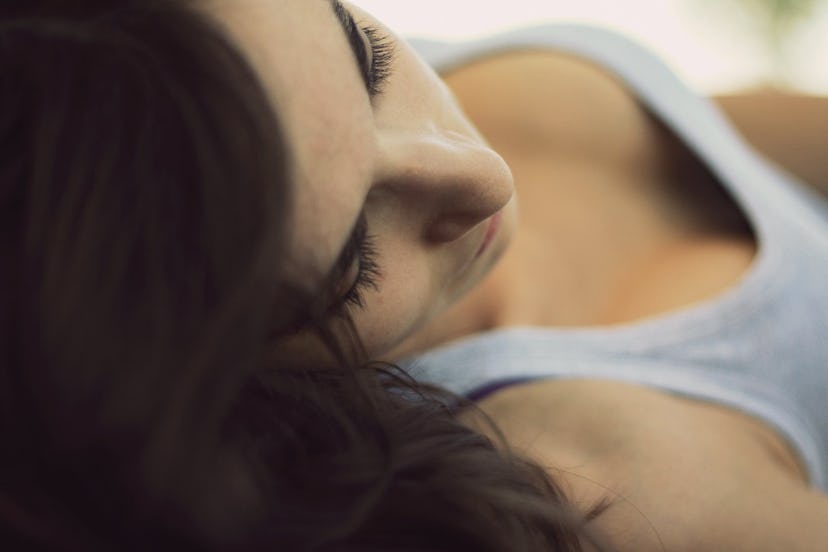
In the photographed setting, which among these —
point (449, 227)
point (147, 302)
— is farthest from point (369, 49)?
point (147, 302)

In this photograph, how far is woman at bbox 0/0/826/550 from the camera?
392mm

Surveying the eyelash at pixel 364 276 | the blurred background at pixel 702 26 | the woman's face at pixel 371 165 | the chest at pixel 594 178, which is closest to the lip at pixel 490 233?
the woman's face at pixel 371 165

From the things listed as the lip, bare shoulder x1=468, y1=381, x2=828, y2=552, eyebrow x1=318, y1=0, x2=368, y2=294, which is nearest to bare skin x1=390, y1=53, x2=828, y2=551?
bare shoulder x1=468, y1=381, x2=828, y2=552

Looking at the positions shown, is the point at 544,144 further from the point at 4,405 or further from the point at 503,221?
the point at 4,405

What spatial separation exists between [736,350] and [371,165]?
524mm

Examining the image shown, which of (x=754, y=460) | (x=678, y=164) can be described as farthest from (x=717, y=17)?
(x=754, y=460)

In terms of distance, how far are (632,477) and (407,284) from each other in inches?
10.9

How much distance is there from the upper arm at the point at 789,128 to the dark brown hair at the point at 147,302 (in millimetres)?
974

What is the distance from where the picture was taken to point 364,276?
0.53 m

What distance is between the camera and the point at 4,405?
0.40 m

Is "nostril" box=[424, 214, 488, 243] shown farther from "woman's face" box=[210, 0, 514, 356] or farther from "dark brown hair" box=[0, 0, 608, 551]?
"dark brown hair" box=[0, 0, 608, 551]

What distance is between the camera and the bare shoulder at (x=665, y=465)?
66cm

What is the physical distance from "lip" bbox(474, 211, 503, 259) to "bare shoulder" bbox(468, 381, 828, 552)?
175 mm

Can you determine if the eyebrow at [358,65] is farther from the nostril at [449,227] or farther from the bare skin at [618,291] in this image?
the bare skin at [618,291]
